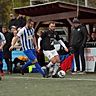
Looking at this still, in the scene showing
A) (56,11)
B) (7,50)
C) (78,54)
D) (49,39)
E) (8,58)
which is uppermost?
(56,11)

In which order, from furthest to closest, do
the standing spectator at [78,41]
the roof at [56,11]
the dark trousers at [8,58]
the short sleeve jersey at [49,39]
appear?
the roof at [56,11] < the dark trousers at [8,58] < the standing spectator at [78,41] < the short sleeve jersey at [49,39]

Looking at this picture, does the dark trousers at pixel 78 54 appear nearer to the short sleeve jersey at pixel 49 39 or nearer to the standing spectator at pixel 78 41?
the standing spectator at pixel 78 41

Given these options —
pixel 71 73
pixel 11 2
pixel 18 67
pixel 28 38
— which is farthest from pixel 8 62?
pixel 11 2

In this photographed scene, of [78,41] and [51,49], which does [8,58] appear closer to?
[78,41]

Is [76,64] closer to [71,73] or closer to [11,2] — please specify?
[71,73]

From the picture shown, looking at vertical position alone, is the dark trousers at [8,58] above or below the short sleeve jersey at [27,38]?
below

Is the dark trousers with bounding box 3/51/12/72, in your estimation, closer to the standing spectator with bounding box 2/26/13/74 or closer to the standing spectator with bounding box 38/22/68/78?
the standing spectator with bounding box 2/26/13/74

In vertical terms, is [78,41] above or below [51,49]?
above

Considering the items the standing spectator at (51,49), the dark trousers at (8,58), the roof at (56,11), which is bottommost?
the dark trousers at (8,58)

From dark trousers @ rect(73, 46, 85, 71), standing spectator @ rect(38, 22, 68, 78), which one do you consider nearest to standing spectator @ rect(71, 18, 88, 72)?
dark trousers @ rect(73, 46, 85, 71)

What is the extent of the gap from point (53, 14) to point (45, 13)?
0.74m

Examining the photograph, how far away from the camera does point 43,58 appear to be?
843 inches

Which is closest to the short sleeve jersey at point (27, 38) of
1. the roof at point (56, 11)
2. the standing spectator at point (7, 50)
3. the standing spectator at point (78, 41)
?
the standing spectator at point (78, 41)

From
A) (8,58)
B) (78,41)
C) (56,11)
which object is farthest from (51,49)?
(56,11)
